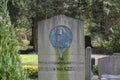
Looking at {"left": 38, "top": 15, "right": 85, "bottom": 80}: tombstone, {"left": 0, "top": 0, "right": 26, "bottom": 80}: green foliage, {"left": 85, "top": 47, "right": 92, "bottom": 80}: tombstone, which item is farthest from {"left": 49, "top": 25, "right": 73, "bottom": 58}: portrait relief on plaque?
{"left": 0, "top": 0, "right": 26, "bottom": 80}: green foliage

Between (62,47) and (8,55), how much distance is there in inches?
264

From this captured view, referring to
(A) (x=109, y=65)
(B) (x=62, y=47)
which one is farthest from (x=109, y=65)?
(B) (x=62, y=47)

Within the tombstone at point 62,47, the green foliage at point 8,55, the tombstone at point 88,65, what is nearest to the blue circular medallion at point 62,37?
the tombstone at point 62,47

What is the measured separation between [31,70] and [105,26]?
70.4 feet

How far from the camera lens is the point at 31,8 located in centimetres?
3444

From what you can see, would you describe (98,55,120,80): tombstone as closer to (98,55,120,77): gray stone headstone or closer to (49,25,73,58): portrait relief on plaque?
(98,55,120,77): gray stone headstone

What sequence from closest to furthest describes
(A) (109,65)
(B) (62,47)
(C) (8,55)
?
(C) (8,55) → (B) (62,47) → (A) (109,65)

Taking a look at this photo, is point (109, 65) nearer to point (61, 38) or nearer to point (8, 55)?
point (61, 38)

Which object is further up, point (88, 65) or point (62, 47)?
point (62, 47)

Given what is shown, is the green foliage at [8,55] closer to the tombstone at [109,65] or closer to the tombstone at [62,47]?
the tombstone at [62,47]

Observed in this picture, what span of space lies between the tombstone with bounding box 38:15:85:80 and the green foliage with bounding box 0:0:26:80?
21.0 ft

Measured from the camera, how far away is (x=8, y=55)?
11.7 ft

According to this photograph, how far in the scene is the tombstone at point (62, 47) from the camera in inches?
403

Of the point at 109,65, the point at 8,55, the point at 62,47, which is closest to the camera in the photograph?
the point at 8,55
